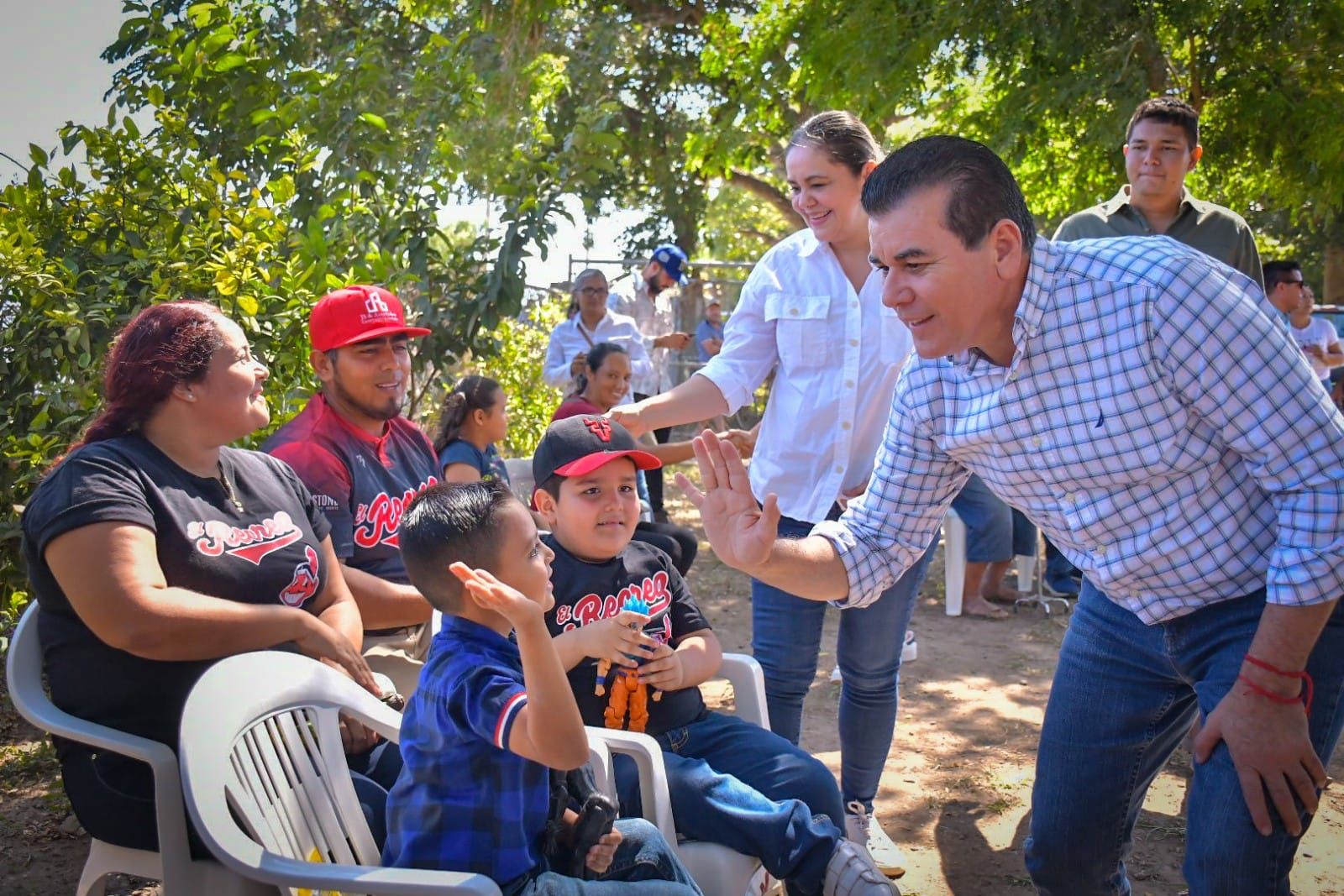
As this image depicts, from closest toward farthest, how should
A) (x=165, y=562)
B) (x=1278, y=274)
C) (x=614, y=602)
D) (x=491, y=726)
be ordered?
(x=491, y=726) → (x=165, y=562) → (x=614, y=602) → (x=1278, y=274)

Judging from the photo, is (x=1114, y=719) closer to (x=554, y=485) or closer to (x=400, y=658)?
(x=554, y=485)

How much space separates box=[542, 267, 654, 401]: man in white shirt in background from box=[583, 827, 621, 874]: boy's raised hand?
18.7 feet

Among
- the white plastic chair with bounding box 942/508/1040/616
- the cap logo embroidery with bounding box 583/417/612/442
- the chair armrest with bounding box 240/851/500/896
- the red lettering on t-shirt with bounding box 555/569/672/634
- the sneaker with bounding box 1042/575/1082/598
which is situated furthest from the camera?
the sneaker with bounding box 1042/575/1082/598

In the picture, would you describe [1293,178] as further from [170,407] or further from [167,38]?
[170,407]

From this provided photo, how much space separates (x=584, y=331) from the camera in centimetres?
803

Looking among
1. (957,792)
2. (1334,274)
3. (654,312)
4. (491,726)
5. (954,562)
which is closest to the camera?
(491,726)

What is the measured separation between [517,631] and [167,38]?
12.2ft

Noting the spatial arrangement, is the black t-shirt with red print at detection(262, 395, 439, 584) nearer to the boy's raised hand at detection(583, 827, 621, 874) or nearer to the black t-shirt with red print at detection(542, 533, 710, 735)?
the black t-shirt with red print at detection(542, 533, 710, 735)

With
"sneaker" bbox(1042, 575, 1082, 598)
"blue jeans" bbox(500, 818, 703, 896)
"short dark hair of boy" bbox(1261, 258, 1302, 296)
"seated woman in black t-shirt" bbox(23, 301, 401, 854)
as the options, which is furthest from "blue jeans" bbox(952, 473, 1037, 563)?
"blue jeans" bbox(500, 818, 703, 896)

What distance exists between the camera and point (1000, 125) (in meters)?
7.60

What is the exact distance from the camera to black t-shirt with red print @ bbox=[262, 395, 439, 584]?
10.9 feet

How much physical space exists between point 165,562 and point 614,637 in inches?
39.9

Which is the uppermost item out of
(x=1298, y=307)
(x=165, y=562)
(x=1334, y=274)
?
(x=1334, y=274)

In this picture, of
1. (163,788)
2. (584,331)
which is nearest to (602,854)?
(163,788)
